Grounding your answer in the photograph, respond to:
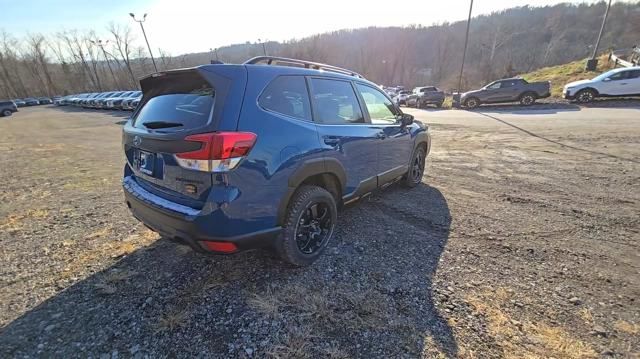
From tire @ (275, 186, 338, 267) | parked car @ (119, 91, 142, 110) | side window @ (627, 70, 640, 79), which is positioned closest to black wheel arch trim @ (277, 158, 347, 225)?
tire @ (275, 186, 338, 267)

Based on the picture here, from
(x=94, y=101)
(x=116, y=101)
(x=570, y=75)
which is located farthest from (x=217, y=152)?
(x=94, y=101)

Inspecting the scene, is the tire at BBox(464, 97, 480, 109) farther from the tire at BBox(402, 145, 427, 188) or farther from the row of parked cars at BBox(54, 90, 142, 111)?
the row of parked cars at BBox(54, 90, 142, 111)

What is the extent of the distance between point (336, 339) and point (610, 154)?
7.83 meters

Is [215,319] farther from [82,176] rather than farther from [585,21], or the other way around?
[585,21]

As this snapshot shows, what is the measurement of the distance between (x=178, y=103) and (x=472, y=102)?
22.5 meters

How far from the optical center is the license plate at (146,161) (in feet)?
8.03

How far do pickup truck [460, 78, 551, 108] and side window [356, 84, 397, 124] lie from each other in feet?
61.6

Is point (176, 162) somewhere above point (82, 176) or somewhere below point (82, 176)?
above

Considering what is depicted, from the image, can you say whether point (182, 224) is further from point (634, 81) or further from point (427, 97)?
point (427, 97)

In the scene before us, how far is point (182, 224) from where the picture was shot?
2.20m

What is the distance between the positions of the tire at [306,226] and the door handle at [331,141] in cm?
44

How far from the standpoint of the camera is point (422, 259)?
3029 millimetres

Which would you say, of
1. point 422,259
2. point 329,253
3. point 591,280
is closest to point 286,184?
point 329,253

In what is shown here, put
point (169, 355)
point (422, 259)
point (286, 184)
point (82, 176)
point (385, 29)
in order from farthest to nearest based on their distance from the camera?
point (385, 29) < point (82, 176) < point (422, 259) < point (286, 184) < point (169, 355)
